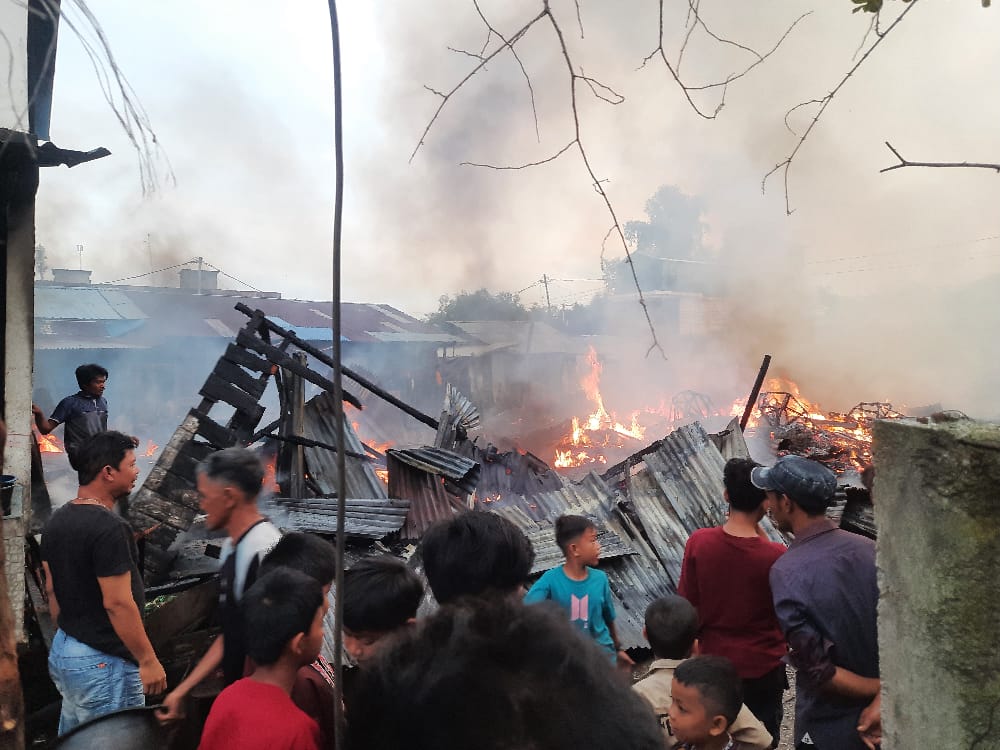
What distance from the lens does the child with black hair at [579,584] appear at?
323 centimetres

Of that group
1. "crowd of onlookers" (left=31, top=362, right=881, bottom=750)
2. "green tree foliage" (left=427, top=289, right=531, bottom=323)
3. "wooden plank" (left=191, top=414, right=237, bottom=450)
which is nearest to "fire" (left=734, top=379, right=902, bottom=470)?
"crowd of onlookers" (left=31, top=362, right=881, bottom=750)

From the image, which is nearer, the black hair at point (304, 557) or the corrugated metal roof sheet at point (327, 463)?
the black hair at point (304, 557)

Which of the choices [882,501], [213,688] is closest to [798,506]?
[882,501]

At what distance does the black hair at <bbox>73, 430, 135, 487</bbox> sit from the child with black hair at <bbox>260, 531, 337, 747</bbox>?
116cm

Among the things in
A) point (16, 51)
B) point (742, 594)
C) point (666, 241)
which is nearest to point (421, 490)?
point (742, 594)

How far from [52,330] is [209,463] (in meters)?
20.0

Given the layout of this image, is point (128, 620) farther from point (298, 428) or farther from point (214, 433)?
point (298, 428)

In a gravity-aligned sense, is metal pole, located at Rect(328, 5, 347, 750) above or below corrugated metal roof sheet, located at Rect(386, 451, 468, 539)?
above

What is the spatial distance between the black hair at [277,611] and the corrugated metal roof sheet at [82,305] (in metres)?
21.3

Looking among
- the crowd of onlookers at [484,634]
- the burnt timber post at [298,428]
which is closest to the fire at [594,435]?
the burnt timber post at [298,428]

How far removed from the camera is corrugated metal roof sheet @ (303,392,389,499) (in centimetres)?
750

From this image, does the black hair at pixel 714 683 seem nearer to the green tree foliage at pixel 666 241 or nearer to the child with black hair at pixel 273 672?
the child with black hair at pixel 273 672

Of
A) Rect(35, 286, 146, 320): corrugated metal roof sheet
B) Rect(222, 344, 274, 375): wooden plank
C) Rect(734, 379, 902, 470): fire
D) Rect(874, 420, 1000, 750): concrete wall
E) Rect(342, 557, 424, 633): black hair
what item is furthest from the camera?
Rect(35, 286, 146, 320): corrugated metal roof sheet

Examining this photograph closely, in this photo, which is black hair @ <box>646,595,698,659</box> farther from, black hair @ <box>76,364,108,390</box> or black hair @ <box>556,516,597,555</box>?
black hair @ <box>76,364,108,390</box>
